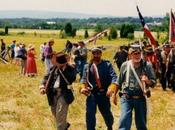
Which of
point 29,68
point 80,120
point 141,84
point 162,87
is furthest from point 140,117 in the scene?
point 29,68

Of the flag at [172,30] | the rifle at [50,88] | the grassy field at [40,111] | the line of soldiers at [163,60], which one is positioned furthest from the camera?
the flag at [172,30]

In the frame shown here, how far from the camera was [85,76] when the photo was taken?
1159cm

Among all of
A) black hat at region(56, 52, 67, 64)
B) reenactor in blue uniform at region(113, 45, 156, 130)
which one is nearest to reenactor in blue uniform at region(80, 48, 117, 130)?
black hat at region(56, 52, 67, 64)

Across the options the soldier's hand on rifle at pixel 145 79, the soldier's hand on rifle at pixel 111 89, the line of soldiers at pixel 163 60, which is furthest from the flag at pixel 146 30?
the soldier's hand on rifle at pixel 145 79

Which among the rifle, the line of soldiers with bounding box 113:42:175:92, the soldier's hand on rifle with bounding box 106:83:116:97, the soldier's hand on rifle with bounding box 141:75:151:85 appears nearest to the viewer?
the soldier's hand on rifle with bounding box 141:75:151:85

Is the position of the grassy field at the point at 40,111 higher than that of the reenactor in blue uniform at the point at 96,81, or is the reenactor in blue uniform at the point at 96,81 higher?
the reenactor in blue uniform at the point at 96,81

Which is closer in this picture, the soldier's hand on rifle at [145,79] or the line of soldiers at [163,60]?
the soldier's hand on rifle at [145,79]

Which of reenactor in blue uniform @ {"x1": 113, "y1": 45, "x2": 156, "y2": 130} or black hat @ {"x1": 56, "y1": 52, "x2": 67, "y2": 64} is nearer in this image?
reenactor in blue uniform @ {"x1": 113, "y1": 45, "x2": 156, "y2": 130}

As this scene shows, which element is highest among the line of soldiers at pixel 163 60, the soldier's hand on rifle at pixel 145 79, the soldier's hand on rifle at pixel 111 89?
the soldier's hand on rifle at pixel 145 79

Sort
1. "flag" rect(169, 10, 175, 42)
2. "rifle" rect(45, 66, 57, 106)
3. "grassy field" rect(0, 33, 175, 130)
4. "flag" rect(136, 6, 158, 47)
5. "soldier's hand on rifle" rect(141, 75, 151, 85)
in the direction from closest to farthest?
"soldier's hand on rifle" rect(141, 75, 151, 85)
"rifle" rect(45, 66, 57, 106)
"grassy field" rect(0, 33, 175, 130)
"flag" rect(136, 6, 158, 47)
"flag" rect(169, 10, 175, 42)

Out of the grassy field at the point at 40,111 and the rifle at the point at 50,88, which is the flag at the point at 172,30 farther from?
the rifle at the point at 50,88

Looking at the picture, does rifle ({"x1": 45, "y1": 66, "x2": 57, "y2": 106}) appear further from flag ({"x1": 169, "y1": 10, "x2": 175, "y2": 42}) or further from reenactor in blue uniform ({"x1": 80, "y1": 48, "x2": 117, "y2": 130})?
flag ({"x1": 169, "y1": 10, "x2": 175, "y2": 42})

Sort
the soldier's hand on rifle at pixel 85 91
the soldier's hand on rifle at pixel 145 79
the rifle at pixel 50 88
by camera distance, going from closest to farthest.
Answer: the soldier's hand on rifle at pixel 145 79 < the soldier's hand on rifle at pixel 85 91 < the rifle at pixel 50 88

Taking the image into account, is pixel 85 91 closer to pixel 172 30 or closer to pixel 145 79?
pixel 145 79
